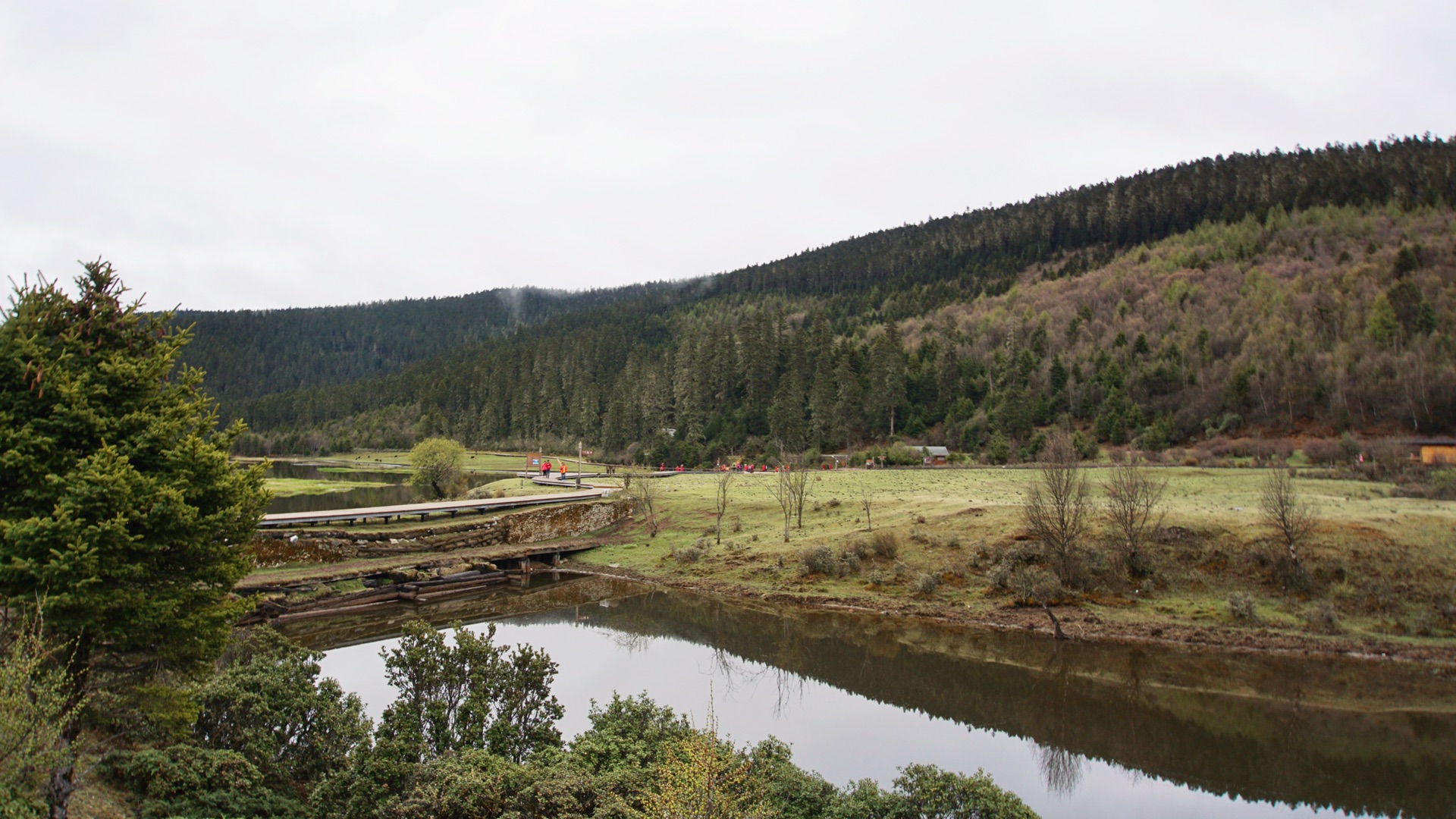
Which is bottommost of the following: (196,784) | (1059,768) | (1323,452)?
(1059,768)

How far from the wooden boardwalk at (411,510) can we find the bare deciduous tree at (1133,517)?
36056 mm

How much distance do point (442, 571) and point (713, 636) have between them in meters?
17.0

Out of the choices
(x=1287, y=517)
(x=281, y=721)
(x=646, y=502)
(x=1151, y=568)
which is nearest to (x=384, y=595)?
(x=646, y=502)

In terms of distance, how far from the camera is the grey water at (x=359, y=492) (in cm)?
6225

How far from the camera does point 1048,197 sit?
16188cm

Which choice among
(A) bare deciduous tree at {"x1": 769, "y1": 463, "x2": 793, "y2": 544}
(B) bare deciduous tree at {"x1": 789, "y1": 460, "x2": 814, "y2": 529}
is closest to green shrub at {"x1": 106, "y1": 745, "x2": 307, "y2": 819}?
(A) bare deciduous tree at {"x1": 769, "y1": 463, "x2": 793, "y2": 544}

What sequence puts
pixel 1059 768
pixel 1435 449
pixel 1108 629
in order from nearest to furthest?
pixel 1059 768 < pixel 1108 629 < pixel 1435 449

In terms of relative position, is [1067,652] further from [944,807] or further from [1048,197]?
[1048,197]

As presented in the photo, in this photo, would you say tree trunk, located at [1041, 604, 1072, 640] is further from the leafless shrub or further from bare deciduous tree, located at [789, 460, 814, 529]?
the leafless shrub

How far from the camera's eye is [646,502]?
2025 inches

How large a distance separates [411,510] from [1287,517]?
4615 centimetres

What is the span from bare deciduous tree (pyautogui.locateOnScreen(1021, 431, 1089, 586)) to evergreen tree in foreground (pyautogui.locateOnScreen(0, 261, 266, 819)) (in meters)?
30.6

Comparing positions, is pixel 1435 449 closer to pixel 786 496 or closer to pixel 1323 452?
pixel 1323 452

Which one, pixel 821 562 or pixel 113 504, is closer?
pixel 113 504
